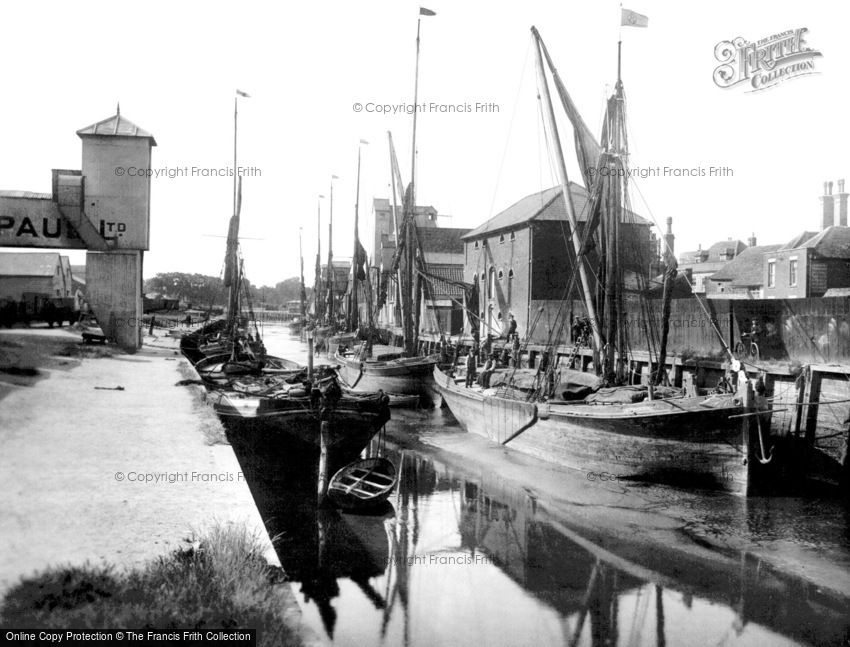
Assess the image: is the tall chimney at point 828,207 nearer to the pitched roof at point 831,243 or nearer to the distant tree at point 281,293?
the pitched roof at point 831,243

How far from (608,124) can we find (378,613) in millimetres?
15622

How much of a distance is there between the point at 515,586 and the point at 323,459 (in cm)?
593

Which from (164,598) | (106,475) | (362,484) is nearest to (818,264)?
(362,484)

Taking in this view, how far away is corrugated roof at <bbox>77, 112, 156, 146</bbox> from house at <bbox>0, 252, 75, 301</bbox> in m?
17.6

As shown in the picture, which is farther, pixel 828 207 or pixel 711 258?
pixel 711 258

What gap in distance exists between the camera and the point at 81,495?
270 inches

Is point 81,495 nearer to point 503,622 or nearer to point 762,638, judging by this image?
point 503,622

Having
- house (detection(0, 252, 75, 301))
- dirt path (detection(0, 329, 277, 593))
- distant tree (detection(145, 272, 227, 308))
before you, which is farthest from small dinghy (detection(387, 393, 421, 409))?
distant tree (detection(145, 272, 227, 308))

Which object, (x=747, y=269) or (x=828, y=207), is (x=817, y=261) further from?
(x=747, y=269)

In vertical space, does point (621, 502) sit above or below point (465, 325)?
below

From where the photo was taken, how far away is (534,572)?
10.6 metres

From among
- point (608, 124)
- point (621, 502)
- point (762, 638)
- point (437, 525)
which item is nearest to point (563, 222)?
point (608, 124)

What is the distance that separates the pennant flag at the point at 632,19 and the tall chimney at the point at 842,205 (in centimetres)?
2658

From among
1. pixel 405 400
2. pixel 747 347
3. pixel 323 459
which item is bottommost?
pixel 405 400
